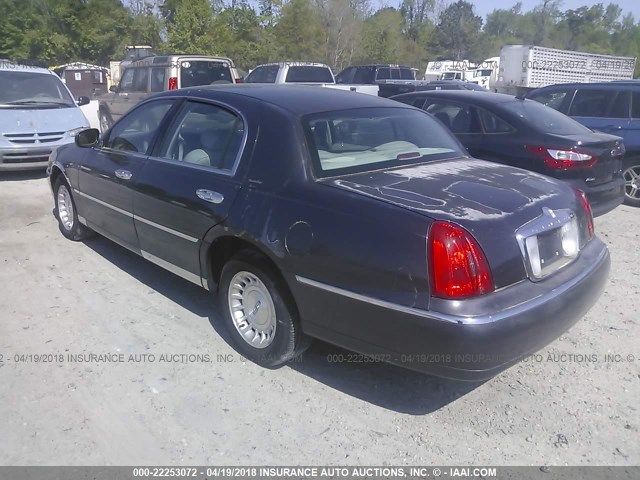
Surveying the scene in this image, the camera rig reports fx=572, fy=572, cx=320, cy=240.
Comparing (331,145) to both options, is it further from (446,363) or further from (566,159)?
(566,159)

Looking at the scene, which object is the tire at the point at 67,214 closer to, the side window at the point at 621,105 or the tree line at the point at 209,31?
the side window at the point at 621,105

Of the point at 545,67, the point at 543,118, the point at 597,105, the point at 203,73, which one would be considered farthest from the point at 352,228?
the point at 545,67

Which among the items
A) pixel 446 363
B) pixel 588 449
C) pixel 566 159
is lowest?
pixel 588 449

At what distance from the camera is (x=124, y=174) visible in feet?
14.8

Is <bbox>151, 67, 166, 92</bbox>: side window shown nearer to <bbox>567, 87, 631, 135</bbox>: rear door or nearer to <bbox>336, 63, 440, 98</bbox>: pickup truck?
<bbox>567, 87, 631, 135</bbox>: rear door

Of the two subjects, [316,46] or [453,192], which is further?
[316,46]

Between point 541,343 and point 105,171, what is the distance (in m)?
3.64

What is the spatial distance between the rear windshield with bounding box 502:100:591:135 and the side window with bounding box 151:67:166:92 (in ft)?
25.9

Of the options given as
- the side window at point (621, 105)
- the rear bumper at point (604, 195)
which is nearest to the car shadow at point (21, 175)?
the rear bumper at point (604, 195)

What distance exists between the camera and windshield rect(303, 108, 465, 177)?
348cm

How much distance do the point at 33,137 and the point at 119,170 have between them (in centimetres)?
498

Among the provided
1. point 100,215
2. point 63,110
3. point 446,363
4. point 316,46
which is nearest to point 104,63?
point 316,46

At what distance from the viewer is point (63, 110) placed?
9.40 meters

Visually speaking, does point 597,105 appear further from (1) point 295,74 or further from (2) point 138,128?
(1) point 295,74
